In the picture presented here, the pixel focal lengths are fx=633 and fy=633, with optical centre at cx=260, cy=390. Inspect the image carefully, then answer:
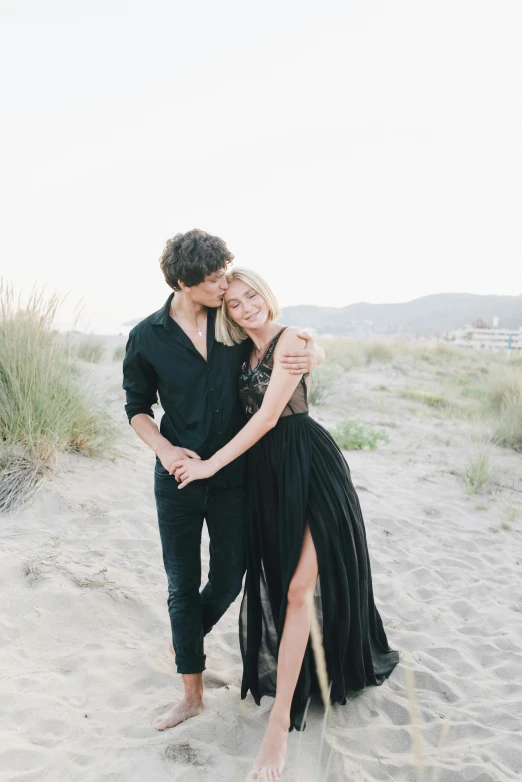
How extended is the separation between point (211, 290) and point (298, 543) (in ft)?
3.73

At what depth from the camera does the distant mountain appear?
80.5 metres

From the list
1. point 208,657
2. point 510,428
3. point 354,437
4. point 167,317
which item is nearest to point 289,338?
point 167,317

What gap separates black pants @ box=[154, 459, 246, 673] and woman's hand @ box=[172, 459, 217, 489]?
0.16 metres

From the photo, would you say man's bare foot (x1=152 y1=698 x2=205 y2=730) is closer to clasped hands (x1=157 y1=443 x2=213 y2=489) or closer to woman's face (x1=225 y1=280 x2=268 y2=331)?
clasped hands (x1=157 y1=443 x2=213 y2=489)

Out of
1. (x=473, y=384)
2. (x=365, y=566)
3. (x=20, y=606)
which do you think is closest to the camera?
(x=365, y=566)

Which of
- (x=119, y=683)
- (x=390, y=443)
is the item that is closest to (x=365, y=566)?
(x=119, y=683)

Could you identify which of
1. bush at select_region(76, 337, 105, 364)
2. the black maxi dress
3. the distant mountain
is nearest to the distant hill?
the distant mountain

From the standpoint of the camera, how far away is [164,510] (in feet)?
9.22

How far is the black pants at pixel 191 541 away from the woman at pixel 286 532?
0.26 feet

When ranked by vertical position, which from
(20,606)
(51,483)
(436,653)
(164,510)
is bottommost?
(436,653)

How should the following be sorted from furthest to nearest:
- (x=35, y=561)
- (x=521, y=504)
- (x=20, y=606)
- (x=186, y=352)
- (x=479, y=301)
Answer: (x=479, y=301) → (x=521, y=504) → (x=35, y=561) → (x=20, y=606) → (x=186, y=352)

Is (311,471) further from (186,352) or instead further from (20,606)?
(20,606)

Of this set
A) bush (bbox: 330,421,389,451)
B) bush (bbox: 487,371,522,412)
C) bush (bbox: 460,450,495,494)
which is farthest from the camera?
bush (bbox: 487,371,522,412)

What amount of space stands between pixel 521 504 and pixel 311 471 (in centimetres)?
464
